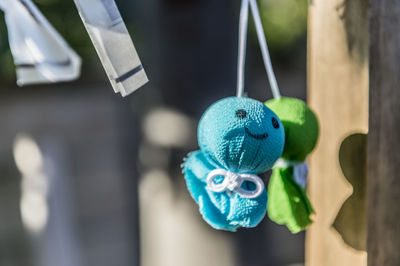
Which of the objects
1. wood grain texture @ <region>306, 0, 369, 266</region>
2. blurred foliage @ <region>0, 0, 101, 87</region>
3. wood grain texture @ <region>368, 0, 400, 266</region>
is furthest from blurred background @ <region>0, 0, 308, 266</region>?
wood grain texture @ <region>368, 0, 400, 266</region>

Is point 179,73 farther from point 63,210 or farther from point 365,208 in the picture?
point 365,208

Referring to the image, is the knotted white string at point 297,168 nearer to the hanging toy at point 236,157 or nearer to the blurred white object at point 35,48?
the hanging toy at point 236,157

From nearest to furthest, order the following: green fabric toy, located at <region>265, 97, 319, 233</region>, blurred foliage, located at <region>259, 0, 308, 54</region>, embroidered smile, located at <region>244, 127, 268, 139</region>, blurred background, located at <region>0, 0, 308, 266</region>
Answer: embroidered smile, located at <region>244, 127, 268, 139</region>, green fabric toy, located at <region>265, 97, 319, 233</region>, blurred background, located at <region>0, 0, 308, 266</region>, blurred foliage, located at <region>259, 0, 308, 54</region>

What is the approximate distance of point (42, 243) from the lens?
2195 mm

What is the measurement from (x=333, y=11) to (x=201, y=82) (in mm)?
1212

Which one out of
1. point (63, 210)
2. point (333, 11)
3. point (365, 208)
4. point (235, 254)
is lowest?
point (235, 254)

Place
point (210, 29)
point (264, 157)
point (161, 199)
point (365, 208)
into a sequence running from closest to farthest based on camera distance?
1. point (264, 157)
2. point (365, 208)
3. point (210, 29)
4. point (161, 199)

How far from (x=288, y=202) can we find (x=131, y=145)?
169 cm

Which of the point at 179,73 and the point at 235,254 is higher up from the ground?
the point at 179,73

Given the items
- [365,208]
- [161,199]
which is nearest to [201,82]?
[161,199]

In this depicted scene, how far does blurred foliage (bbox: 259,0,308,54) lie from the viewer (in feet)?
7.18

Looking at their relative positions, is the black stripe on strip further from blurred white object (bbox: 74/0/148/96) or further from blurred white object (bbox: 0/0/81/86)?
blurred white object (bbox: 0/0/81/86)

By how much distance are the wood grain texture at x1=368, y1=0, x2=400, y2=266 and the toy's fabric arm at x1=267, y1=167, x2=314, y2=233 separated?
91 mm

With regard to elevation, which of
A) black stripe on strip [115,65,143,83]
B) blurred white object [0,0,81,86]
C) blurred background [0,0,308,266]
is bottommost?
blurred background [0,0,308,266]
